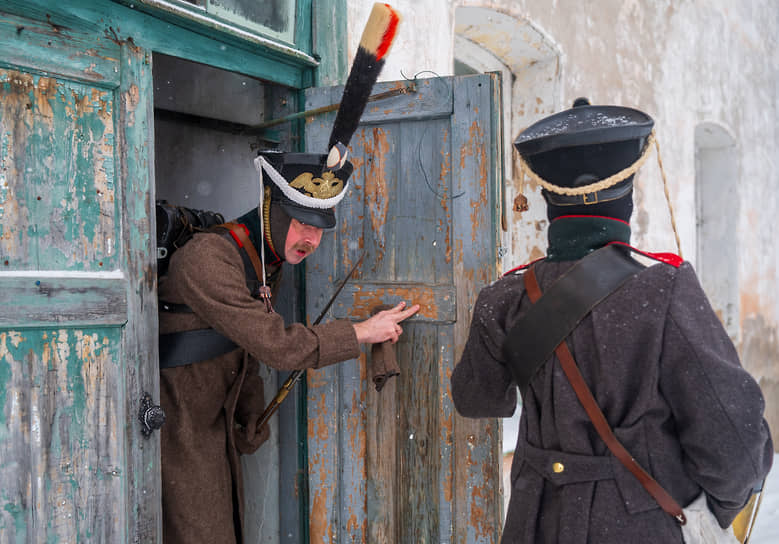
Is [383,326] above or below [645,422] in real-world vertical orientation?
above

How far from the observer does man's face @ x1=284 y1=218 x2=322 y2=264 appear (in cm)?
225

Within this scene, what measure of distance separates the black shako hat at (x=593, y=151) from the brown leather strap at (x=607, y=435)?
14.0 inches


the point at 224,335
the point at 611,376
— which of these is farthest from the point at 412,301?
the point at 611,376

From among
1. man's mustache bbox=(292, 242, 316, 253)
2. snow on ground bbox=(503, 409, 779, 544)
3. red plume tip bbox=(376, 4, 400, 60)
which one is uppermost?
red plume tip bbox=(376, 4, 400, 60)

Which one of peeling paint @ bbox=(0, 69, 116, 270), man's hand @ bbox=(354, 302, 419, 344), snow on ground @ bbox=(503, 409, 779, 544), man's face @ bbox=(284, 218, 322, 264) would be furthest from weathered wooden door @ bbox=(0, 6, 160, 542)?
snow on ground @ bbox=(503, 409, 779, 544)

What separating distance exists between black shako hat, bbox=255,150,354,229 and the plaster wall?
0.98m

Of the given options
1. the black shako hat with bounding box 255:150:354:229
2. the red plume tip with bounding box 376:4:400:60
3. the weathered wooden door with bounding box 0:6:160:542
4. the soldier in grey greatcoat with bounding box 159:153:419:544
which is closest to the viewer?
the weathered wooden door with bounding box 0:6:160:542

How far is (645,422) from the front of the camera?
1421 millimetres

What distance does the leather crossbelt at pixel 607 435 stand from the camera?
4.59 feet

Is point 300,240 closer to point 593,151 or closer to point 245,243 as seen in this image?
point 245,243

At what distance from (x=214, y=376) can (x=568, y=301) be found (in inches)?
51.5

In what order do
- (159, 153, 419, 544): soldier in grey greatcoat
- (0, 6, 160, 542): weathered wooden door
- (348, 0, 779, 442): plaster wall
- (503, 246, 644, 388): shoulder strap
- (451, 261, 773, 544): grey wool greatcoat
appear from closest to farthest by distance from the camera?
(451, 261, 773, 544): grey wool greatcoat, (503, 246, 644, 388): shoulder strap, (0, 6, 160, 542): weathered wooden door, (159, 153, 419, 544): soldier in grey greatcoat, (348, 0, 779, 442): plaster wall

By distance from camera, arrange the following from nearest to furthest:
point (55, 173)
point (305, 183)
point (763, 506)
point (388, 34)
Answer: point (55, 173), point (388, 34), point (305, 183), point (763, 506)

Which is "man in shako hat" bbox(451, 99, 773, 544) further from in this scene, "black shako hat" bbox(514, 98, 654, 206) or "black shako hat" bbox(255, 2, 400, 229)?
"black shako hat" bbox(255, 2, 400, 229)
